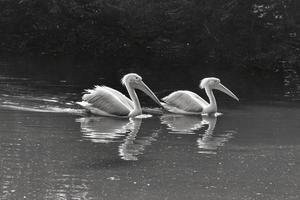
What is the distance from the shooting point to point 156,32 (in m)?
26.4

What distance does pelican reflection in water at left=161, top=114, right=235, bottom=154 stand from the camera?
9697 mm

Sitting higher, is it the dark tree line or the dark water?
the dark tree line

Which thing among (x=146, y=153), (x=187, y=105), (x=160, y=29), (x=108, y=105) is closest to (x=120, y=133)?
(x=146, y=153)

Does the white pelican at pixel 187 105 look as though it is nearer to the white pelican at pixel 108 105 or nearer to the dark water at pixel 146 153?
the dark water at pixel 146 153

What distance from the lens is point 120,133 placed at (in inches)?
417

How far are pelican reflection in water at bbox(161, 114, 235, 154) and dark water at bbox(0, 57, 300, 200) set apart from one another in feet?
0.04

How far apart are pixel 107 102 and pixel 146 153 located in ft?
12.5

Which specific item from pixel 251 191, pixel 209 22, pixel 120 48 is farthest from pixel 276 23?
pixel 251 191

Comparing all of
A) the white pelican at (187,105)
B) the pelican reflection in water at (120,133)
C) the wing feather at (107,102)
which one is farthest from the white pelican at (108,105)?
the white pelican at (187,105)

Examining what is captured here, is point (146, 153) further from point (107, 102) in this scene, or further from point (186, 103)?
point (186, 103)


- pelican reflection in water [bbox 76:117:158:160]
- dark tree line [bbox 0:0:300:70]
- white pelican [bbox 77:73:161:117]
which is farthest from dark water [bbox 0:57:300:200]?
dark tree line [bbox 0:0:300:70]

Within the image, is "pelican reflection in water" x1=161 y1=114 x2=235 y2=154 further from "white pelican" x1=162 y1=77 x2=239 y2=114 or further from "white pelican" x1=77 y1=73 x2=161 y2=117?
"white pelican" x1=77 y1=73 x2=161 y2=117

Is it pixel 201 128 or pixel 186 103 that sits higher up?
pixel 186 103

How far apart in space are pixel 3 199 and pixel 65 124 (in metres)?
4.78
